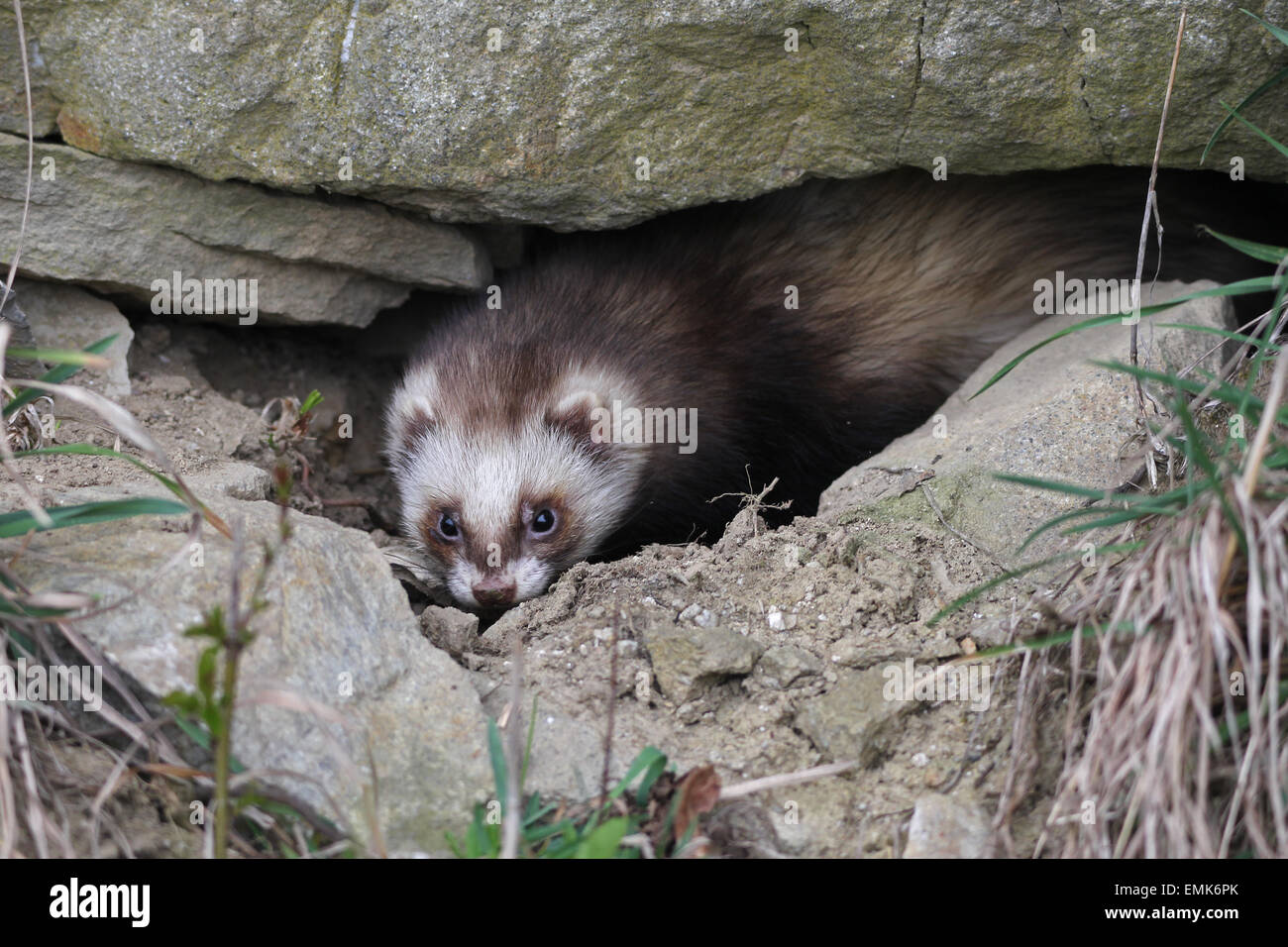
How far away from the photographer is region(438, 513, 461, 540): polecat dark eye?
173 inches

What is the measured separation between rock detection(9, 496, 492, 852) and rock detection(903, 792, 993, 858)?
A: 891 millimetres

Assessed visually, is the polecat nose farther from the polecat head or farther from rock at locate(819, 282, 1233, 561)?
rock at locate(819, 282, 1233, 561)

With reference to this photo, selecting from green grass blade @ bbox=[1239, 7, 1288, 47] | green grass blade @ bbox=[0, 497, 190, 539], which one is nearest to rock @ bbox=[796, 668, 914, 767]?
green grass blade @ bbox=[0, 497, 190, 539]

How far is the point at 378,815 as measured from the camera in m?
2.35

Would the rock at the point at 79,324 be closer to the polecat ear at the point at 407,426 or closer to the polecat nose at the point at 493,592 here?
the polecat ear at the point at 407,426

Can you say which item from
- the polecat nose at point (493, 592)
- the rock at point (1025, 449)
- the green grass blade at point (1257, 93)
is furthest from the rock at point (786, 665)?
the green grass blade at point (1257, 93)

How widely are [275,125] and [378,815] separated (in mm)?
2211

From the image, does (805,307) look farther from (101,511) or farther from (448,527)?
(101,511)

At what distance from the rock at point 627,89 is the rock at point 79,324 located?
0.57 m

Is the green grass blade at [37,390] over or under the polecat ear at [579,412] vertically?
under

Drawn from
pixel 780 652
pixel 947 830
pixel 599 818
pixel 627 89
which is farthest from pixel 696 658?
pixel 627 89

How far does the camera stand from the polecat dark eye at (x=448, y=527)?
439 centimetres
